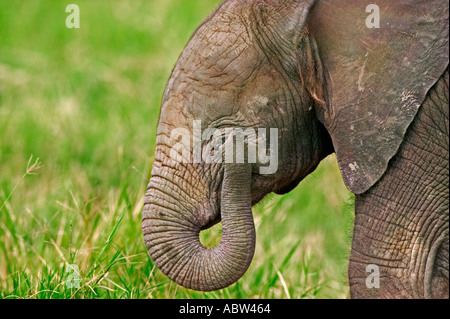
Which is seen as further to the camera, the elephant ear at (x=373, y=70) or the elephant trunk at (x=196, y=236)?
the elephant trunk at (x=196, y=236)

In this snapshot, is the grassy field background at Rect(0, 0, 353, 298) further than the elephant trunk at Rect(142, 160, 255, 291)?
Yes

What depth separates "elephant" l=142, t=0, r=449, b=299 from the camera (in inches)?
185

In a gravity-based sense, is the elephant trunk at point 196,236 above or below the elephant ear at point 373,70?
below

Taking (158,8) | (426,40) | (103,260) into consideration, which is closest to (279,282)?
(103,260)

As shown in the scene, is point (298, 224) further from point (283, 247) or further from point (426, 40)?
point (426, 40)

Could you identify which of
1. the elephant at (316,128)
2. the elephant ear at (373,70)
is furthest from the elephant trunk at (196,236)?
the elephant ear at (373,70)

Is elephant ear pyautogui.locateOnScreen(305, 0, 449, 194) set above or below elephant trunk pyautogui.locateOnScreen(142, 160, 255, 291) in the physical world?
above

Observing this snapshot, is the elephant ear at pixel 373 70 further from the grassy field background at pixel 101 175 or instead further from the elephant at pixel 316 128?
the grassy field background at pixel 101 175

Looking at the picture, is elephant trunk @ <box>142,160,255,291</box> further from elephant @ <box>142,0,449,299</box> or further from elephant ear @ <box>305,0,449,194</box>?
elephant ear @ <box>305,0,449,194</box>

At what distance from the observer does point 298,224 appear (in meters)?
8.60

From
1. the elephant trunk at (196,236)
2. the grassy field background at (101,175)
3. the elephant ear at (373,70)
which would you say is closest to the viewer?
the elephant ear at (373,70)

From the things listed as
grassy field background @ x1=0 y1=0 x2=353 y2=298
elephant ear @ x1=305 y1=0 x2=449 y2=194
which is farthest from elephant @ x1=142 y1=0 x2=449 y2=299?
grassy field background @ x1=0 y1=0 x2=353 y2=298

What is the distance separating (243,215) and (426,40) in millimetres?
1149

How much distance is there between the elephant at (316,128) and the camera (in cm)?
471
